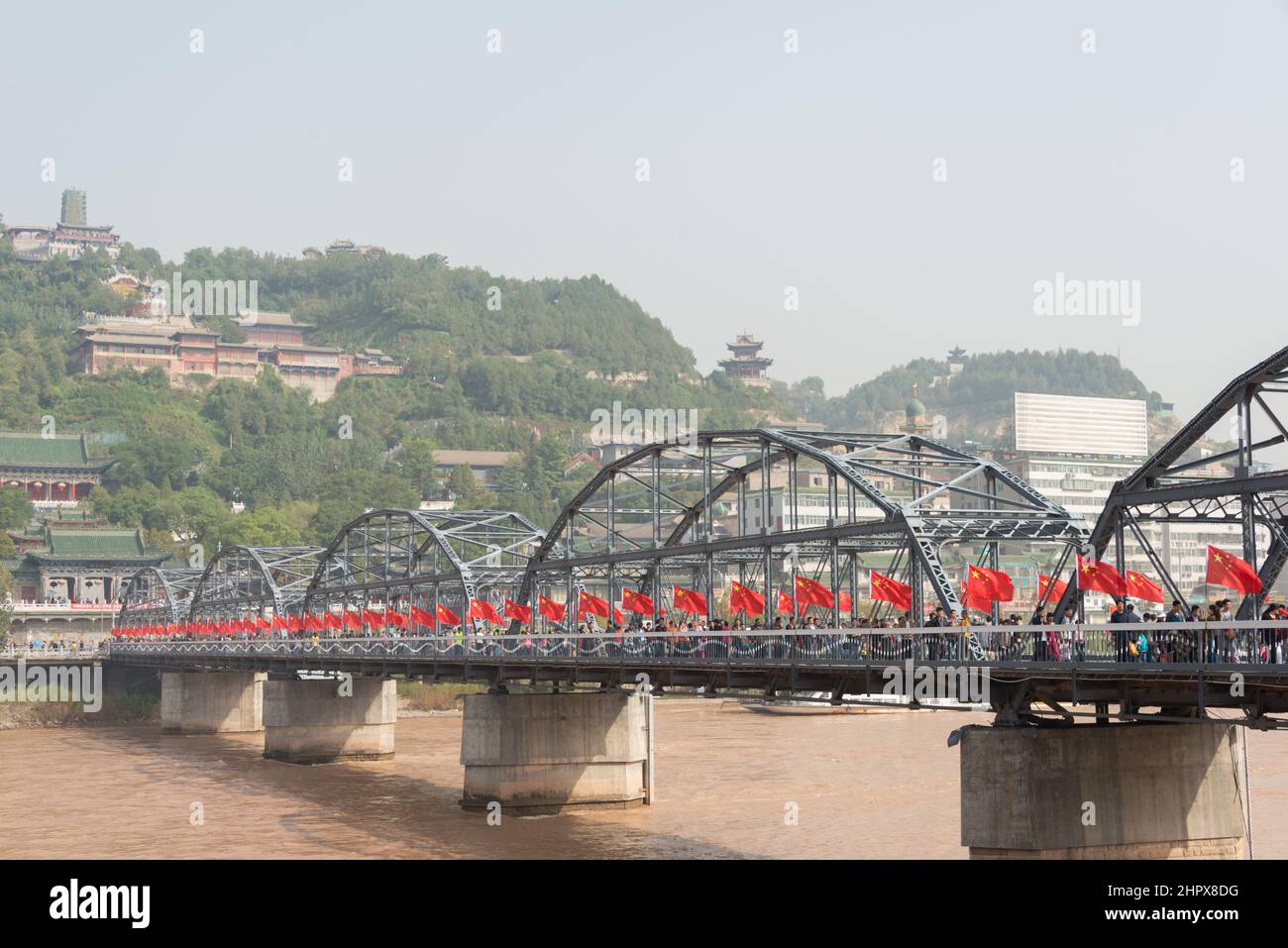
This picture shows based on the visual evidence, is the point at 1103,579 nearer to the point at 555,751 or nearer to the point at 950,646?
→ the point at 950,646

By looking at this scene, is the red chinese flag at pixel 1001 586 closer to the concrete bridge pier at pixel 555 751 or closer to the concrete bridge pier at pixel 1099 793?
the concrete bridge pier at pixel 1099 793

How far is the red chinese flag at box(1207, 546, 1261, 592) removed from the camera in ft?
103

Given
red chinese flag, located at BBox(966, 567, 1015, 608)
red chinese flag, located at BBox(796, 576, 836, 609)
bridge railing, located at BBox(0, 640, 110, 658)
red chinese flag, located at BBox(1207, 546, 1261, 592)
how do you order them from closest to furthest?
1. red chinese flag, located at BBox(1207, 546, 1261, 592)
2. red chinese flag, located at BBox(966, 567, 1015, 608)
3. red chinese flag, located at BBox(796, 576, 836, 609)
4. bridge railing, located at BBox(0, 640, 110, 658)

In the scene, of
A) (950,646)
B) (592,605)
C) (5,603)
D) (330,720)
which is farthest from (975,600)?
(5,603)

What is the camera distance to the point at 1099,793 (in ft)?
110

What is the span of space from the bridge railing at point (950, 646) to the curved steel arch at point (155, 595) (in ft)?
307

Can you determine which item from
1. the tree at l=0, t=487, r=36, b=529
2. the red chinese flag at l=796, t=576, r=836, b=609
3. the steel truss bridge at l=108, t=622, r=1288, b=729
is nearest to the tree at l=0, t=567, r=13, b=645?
the tree at l=0, t=487, r=36, b=529

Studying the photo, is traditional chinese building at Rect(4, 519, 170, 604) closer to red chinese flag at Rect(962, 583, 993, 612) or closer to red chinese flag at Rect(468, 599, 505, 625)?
red chinese flag at Rect(468, 599, 505, 625)

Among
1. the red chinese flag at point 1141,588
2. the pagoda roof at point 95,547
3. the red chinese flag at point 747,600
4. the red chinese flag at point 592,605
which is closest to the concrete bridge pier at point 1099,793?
the red chinese flag at point 1141,588

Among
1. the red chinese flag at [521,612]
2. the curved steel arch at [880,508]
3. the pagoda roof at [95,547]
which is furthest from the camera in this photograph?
the pagoda roof at [95,547]

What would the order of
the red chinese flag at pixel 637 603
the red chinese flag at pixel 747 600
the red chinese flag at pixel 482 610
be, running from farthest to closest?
the red chinese flag at pixel 482 610 < the red chinese flag at pixel 637 603 < the red chinese flag at pixel 747 600

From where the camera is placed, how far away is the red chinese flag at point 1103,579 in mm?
34312

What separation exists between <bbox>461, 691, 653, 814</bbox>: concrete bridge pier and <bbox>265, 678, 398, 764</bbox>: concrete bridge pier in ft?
85.8

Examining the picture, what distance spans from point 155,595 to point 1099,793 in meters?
145
